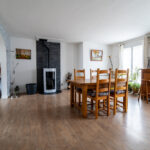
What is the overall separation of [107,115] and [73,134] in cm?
104

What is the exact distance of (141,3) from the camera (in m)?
2.23

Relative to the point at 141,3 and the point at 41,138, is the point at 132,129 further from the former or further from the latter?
the point at 141,3

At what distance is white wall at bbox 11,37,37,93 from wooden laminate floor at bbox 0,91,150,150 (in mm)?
2307

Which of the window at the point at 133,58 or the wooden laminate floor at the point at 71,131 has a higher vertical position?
the window at the point at 133,58

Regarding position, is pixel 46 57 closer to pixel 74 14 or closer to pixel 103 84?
pixel 74 14

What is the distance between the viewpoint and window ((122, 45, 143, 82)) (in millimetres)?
4742

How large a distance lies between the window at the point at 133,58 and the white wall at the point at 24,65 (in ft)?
14.6

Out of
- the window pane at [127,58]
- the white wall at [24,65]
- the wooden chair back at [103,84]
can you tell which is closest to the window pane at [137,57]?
the window pane at [127,58]

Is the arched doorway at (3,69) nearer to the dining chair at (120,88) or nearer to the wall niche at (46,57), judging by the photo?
the wall niche at (46,57)

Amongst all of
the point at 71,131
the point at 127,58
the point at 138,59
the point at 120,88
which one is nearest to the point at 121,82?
the point at 120,88

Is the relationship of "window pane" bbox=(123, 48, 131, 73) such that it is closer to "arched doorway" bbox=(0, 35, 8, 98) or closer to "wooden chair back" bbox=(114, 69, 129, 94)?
"wooden chair back" bbox=(114, 69, 129, 94)

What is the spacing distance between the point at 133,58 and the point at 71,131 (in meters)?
4.65

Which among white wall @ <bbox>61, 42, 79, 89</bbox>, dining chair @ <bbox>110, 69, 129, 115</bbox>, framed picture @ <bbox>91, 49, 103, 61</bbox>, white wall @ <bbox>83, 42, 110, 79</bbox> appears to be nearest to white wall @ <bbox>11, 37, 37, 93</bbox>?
white wall @ <bbox>61, 42, 79, 89</bbox>

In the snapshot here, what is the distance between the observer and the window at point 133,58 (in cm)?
474
